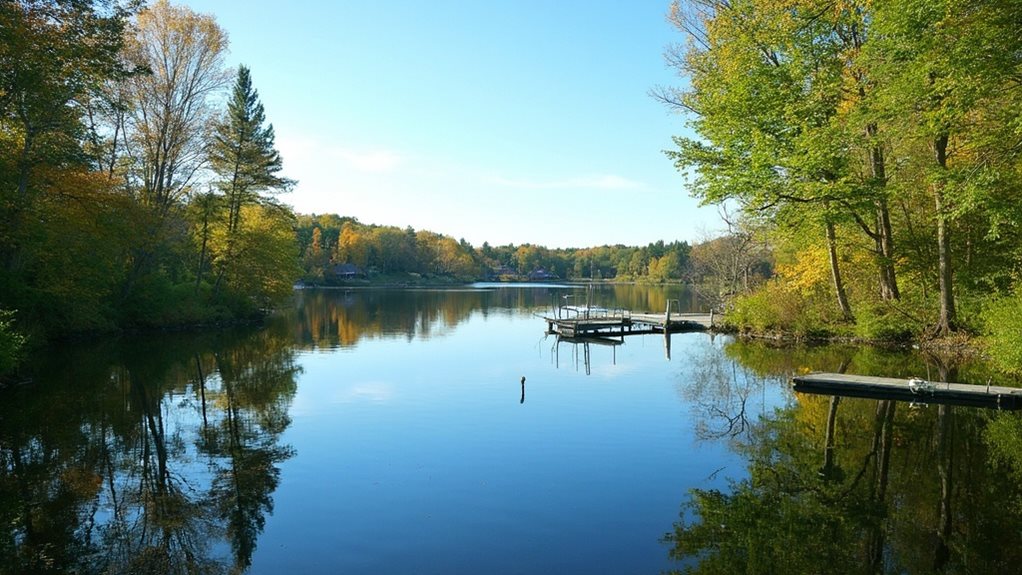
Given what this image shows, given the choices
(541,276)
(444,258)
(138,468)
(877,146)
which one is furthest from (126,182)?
(541,276)

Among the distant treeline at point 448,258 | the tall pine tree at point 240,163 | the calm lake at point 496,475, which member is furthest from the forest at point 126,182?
the distant treeline at point 448,258

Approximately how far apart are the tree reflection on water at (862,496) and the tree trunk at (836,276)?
12029 mm

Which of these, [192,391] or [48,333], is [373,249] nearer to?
[48,333]

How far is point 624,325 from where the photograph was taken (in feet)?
119

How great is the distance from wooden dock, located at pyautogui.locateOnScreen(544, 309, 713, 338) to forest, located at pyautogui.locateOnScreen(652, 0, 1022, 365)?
27.6ft

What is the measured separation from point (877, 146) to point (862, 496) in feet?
56.4

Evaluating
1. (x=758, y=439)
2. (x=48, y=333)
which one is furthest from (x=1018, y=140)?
(x=48, y=333)

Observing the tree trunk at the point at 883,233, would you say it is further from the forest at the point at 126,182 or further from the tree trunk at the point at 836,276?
the forest at the point at 126,182

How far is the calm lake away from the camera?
7.50 meters

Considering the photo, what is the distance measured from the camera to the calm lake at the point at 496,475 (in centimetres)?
750

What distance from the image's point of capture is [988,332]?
20.2 metres

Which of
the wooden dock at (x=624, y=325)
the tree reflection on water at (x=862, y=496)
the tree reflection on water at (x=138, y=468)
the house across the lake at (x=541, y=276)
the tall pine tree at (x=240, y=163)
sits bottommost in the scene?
the tree reflection on water at (x=138, y=468)

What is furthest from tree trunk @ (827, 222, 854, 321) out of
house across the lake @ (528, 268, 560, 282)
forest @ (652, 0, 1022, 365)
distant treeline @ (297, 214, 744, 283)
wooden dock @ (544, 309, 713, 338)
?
house across the lake @ (528, 268, 560, 282)

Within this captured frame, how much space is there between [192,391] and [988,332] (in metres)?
24.5
